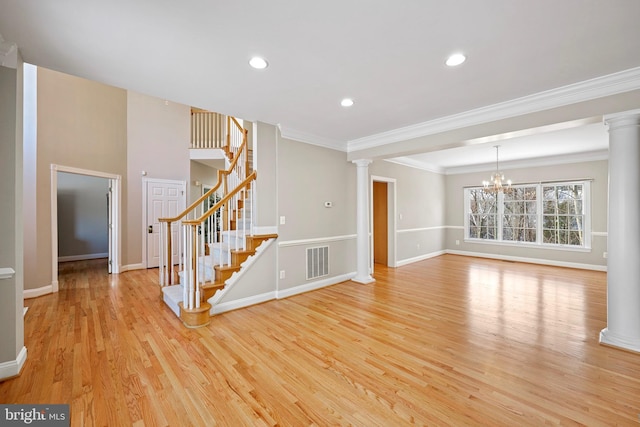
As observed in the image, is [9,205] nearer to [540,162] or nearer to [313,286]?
[313,286]

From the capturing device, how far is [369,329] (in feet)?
9.56

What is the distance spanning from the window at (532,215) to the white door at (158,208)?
7.92 meters

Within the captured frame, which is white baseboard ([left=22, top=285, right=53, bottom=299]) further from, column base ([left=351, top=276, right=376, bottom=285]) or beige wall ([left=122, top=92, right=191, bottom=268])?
column base ([left=351, top=276, right=376, bottom=285])

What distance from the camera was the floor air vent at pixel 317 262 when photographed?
4344 mm

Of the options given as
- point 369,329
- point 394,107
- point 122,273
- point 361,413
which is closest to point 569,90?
point 394,107

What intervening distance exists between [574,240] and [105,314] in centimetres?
903

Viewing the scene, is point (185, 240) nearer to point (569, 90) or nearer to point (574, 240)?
point (569, 90)

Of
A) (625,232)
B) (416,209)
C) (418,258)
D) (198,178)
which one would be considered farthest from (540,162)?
(198,178)

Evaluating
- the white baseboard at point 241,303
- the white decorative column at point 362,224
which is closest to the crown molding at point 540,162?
the white decorative column at point 362,224

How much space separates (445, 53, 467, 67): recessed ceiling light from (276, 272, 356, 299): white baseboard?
3.45 metres

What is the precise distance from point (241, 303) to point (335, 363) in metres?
1.75

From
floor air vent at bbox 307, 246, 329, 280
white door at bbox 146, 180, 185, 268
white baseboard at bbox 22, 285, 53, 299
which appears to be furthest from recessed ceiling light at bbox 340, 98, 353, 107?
white baseboard at bbox 22, 285, 53, 299

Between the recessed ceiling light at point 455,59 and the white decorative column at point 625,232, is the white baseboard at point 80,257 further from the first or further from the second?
the white decorative column at point 625,232

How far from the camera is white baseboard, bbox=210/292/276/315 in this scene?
130 inches
